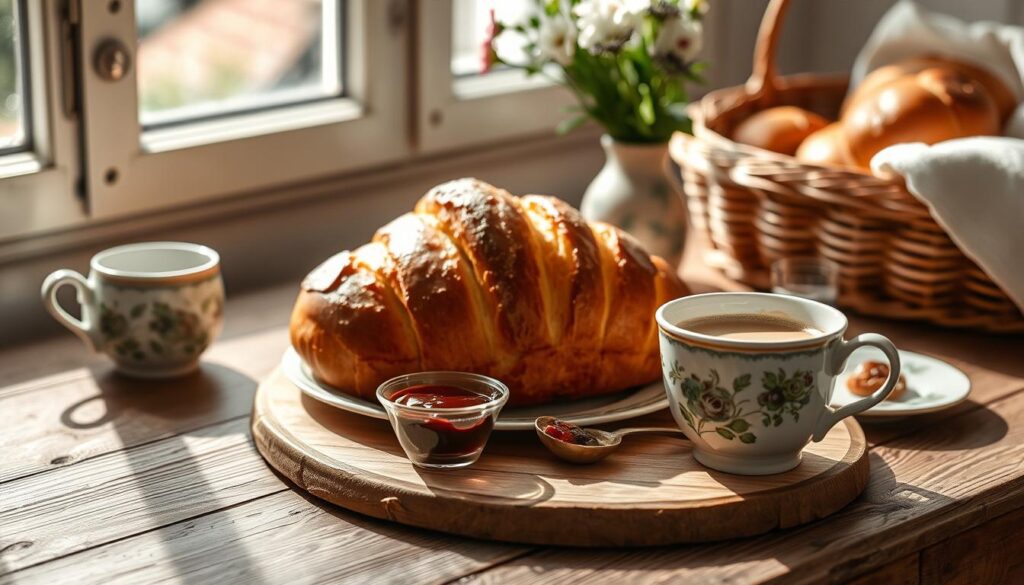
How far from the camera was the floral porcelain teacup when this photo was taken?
43.8 inches

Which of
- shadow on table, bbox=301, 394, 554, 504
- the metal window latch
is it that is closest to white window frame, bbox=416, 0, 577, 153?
the metal window latch

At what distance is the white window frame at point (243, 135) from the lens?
1289mm

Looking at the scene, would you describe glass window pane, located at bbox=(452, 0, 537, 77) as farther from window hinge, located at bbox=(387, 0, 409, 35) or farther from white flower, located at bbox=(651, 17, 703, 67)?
white flower, located at bbox=(651, 17, 703, 67)

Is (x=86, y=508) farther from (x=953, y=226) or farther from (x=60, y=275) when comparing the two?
(x=953, y=226)

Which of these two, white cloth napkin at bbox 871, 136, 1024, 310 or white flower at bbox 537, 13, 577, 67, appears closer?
white cloth napkin at bbox 871, 136, 1024, 310

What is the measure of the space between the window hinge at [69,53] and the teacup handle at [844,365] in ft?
2.67

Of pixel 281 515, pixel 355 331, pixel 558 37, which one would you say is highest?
pixel 558 37

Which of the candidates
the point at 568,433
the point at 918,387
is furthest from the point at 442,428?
the point at 918,387

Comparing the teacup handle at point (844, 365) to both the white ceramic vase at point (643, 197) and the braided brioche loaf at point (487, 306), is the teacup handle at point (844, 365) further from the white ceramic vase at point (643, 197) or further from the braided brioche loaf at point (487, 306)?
the white ceramic vase at point (643, 197)

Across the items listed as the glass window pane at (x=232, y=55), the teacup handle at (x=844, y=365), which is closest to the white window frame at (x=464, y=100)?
the glass window pane at (x=232, y=55)

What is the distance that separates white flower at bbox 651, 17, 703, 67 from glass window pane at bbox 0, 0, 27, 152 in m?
0.65

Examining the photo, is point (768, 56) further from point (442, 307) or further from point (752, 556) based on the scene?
point (752, 556)

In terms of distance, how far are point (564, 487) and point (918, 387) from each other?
1.36 ft

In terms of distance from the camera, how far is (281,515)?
0.90 meters
